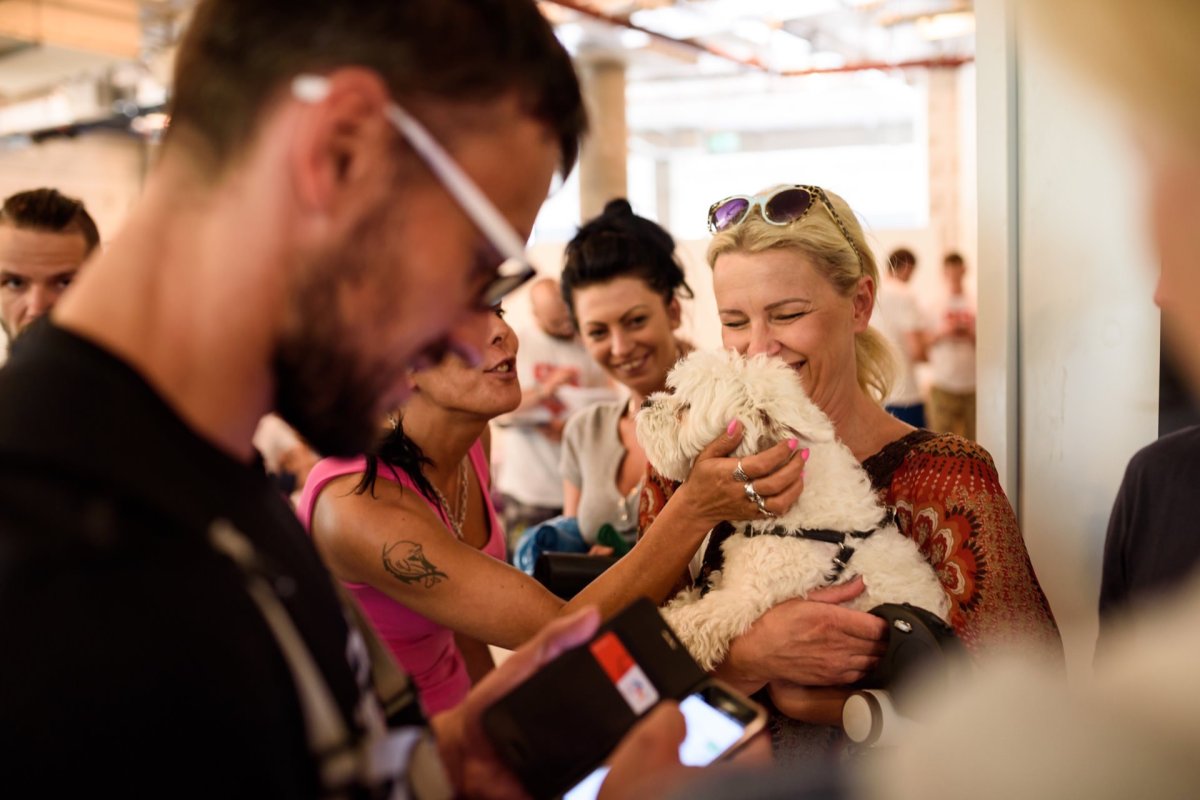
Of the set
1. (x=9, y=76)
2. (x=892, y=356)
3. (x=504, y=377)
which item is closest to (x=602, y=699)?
(x=504, y=377)

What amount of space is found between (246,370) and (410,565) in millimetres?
1013

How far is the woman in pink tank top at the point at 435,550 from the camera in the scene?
177cm

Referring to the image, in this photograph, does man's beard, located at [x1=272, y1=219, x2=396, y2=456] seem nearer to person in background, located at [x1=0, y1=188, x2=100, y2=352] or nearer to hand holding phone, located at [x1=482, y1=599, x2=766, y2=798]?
hand holding phone, located at [x1=482, y1=599, x2=766, y2=798]

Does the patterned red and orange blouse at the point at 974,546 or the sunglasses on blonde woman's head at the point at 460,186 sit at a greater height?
the sunglasses on blonde woman's head at the point at 460,186

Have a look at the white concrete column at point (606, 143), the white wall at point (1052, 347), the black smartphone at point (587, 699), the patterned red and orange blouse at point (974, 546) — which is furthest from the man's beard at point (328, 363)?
the white concrete column at point (606, 143)

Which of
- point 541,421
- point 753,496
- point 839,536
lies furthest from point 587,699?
point 541,421

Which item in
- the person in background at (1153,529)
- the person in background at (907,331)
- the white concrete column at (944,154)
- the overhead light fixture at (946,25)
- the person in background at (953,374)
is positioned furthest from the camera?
the white concrete column at (944,154)

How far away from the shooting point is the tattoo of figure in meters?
1.76

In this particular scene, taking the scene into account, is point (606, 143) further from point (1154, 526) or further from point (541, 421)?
point (1154, 526)

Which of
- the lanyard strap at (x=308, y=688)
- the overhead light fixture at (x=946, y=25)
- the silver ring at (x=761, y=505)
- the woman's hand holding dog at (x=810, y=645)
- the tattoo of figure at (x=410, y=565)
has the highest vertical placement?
the overhead light fixture at (x=946, y=25)

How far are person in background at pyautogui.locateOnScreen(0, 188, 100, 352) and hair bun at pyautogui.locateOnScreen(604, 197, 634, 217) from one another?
5.50 ft

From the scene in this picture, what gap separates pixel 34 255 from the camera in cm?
261

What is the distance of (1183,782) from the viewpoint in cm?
49

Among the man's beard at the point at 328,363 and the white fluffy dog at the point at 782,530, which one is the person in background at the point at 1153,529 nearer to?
the white fluffy dog at the point at 782,530
